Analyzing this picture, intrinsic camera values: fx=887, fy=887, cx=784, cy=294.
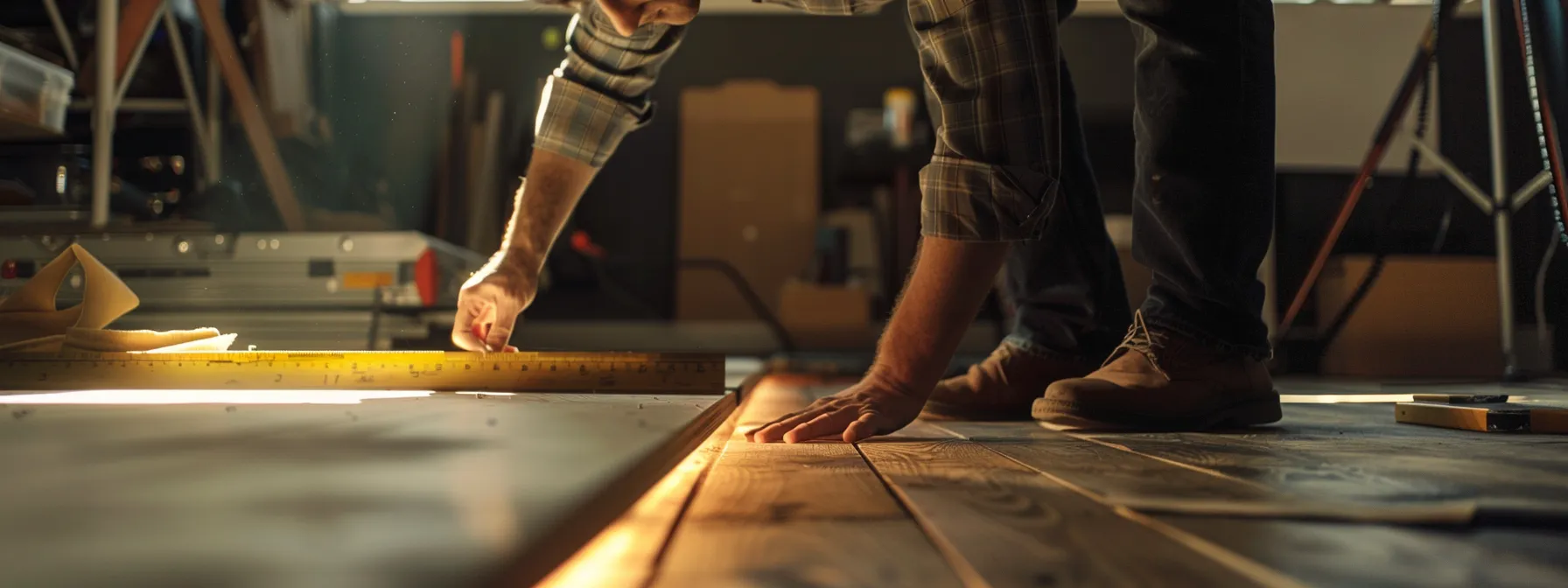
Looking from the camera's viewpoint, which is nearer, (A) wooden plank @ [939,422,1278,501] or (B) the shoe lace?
(A) wooden plank @ [939,422,1278,501]

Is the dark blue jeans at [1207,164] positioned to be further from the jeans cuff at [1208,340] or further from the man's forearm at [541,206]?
the man's forearm at [541,206]

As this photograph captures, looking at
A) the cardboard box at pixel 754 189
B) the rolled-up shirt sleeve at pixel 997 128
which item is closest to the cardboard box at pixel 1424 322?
the cardboard box at pixel 754 189

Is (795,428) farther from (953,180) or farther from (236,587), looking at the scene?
(236,587)

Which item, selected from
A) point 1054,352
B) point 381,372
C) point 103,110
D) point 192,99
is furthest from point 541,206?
point 192,99

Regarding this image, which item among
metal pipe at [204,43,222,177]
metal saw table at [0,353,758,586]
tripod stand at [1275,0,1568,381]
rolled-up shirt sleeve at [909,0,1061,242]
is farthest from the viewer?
metal pipe at [204,43,222,177]

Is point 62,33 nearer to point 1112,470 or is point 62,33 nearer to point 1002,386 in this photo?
point 1002,386

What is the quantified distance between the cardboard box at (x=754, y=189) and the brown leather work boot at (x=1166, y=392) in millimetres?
3379

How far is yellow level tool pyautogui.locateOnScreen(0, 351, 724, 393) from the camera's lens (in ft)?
4.33

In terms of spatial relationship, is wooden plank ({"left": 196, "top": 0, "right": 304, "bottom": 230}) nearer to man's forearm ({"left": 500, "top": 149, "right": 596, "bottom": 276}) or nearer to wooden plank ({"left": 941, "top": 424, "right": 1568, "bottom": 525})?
man's forearm ({"left": 500, "top": 149, "right": 596, "bottom": 276})

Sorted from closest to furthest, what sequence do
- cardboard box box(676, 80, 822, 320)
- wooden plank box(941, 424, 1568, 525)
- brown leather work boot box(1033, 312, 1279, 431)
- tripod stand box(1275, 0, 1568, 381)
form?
1. wooden plank box(941, 424, 1568, 525)
2. brown leather work boot box(1033, 312, 1279, 431)
3. tripod stand box(1275, 0, 1568, 381)
4. cardboard box box(676, 80, 822, 320)

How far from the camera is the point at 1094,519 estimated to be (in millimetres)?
497

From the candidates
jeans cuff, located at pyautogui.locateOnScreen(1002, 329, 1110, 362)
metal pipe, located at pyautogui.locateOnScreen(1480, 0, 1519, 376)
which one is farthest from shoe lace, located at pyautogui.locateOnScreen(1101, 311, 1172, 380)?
metal pipe, located at pyautogui.locateOnScreen(1480, 0, 1519, 376)

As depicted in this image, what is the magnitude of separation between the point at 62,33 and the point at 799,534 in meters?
3.57

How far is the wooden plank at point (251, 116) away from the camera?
10.9ft
